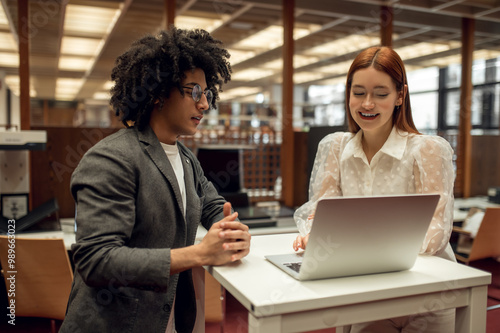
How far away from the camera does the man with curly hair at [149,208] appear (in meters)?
0.97

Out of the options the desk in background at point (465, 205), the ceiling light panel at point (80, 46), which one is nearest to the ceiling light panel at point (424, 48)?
the desk in background at point (465, 205)

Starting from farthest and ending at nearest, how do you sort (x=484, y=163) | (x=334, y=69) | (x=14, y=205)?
(x=334, y=69) → (x=484, y=163) → (x=14, y=205)

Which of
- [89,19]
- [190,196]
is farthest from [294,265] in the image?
[89,19]

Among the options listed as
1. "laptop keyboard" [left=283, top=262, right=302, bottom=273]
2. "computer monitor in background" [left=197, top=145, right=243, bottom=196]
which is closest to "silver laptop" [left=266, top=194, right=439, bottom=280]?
"laptop keyboard" [left=283, top=262, right=302, bottom=273]

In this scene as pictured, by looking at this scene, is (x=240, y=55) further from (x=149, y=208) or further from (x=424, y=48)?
(x=149, y=208)

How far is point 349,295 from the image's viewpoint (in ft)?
2.77

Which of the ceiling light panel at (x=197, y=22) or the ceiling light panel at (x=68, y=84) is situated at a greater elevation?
the ceiling light panel at (x=68, y=84)

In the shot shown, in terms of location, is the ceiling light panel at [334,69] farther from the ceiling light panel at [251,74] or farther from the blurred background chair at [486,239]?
the blurred background chair at [486,239]

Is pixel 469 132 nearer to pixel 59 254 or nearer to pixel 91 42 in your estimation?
pixel 59 254

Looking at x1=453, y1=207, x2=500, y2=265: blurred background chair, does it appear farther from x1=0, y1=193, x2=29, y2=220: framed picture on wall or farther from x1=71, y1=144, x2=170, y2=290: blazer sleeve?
x1=0, y1=193, x2=29, y2=220: framed picture on wall

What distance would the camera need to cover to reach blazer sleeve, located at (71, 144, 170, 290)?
0.95 meters

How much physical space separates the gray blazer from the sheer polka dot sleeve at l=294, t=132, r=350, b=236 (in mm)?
383

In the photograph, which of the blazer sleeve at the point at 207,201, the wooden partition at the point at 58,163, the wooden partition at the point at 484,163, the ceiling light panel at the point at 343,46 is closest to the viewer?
the blazer sleeve at the point at 207,201

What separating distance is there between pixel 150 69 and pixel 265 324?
787mm
